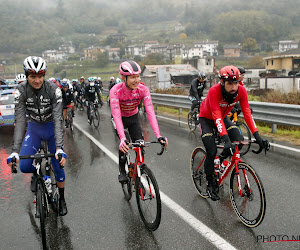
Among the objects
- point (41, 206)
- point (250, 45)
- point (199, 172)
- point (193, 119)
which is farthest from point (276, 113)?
point (250, 45)

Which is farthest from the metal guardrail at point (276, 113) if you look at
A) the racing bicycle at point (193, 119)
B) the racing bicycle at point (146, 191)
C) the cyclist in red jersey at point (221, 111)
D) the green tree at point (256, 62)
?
the green tree at point (256, 62)

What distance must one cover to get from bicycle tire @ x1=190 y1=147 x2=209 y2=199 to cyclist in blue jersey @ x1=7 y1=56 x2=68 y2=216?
227 centimetres

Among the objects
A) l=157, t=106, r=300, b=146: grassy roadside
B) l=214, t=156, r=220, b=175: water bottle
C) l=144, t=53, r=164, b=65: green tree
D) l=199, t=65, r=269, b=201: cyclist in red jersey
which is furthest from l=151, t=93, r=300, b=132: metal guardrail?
l=144, t=53, r=164, b=65: green tree

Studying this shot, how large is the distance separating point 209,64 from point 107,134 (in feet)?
266

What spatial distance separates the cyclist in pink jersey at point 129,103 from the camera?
4.36 metres

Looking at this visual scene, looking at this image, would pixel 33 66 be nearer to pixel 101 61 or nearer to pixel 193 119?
pixel 193 119

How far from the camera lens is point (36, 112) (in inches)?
168

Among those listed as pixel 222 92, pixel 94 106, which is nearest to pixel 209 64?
pixel 94 106

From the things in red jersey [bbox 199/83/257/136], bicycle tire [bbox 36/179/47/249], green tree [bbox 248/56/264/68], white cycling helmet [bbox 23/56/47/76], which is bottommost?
bicycle tire [bbox 36/179/47/249]

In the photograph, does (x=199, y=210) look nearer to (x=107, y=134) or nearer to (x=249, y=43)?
(x=107, y=134)

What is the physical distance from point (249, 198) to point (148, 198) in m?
1.32

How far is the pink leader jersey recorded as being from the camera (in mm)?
4508

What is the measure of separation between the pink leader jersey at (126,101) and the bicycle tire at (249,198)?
1.30 meters

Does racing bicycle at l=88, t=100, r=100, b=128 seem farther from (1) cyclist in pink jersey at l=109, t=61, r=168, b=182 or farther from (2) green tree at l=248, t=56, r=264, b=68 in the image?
(2) green tree at l=248, t=56, r=264, b=68
